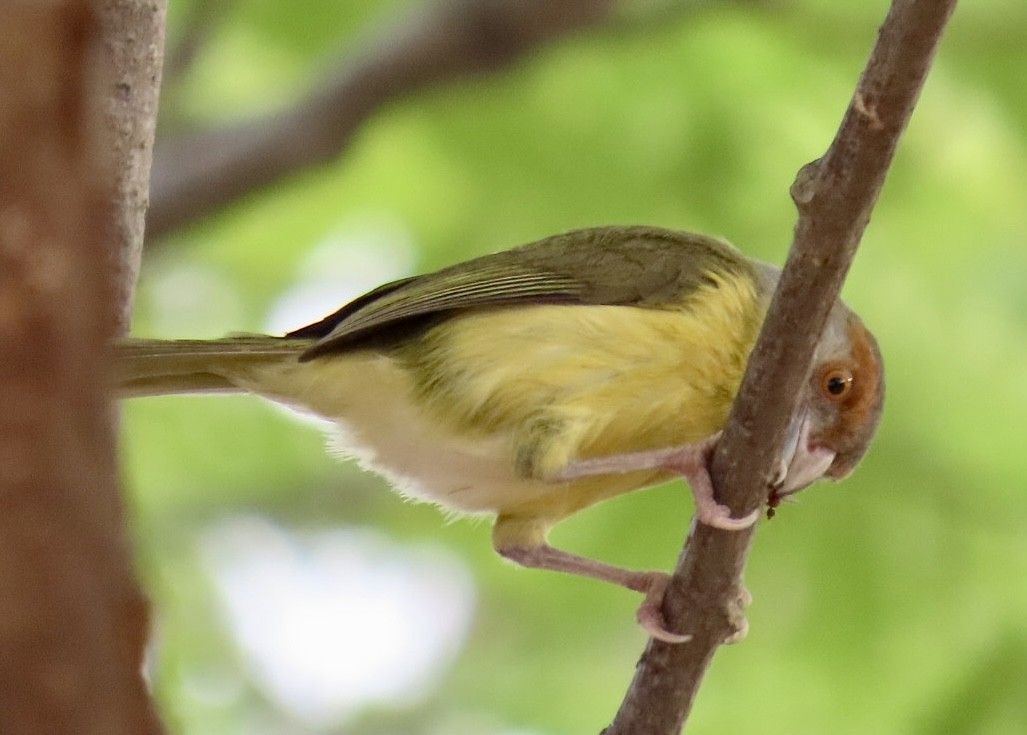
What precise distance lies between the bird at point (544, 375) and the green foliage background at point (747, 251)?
1.22 metres

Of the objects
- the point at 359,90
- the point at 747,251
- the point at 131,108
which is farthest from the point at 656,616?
the point at 359,90

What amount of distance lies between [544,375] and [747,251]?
6.94ft

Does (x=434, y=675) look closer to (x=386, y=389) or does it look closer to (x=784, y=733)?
(x=784, y=733)

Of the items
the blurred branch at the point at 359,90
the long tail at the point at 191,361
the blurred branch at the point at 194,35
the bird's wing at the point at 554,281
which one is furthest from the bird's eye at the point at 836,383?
the blurred branch at the point at 194,35

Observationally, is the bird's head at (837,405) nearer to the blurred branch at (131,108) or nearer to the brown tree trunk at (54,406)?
the blurred branch at (131,108)

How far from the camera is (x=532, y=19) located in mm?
6156

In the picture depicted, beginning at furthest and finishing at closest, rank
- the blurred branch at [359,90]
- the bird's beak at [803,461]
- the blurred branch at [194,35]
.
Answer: the blurred branch at [194,35] → the blurred branch at [359,90] → the bird's beak at [803,461]

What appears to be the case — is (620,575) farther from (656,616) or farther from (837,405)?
(837,405)

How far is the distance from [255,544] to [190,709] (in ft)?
5.52

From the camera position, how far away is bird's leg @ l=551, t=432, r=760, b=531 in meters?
3.19

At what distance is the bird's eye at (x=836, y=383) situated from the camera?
4.43 metres

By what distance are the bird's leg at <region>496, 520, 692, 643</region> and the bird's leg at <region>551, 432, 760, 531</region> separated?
12.1 inches

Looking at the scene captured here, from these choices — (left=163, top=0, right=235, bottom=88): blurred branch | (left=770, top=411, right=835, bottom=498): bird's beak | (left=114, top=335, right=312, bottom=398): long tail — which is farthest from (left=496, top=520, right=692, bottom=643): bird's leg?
(left=163, top=0, right=235, bottom=88): blurred branch

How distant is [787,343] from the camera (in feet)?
9.77
